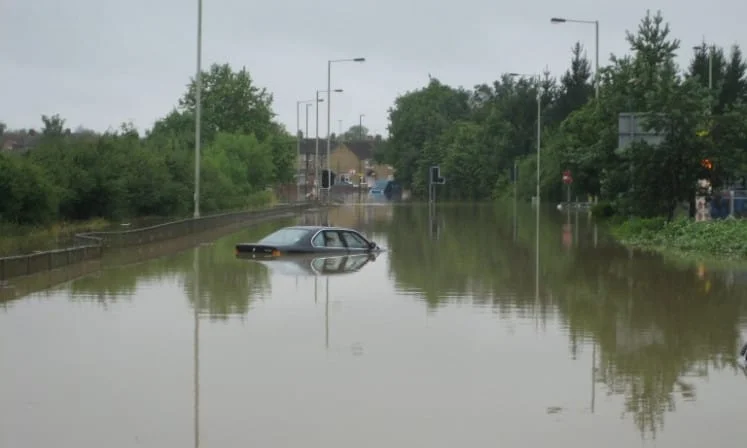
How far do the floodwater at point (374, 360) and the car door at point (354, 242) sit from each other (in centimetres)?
650

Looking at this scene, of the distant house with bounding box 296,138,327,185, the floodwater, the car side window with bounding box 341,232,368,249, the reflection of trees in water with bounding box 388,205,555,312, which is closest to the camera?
the floodwater

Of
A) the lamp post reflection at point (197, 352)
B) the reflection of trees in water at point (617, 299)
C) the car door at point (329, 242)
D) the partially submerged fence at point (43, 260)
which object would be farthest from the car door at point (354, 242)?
the partially submerged fence at point (43, 260)

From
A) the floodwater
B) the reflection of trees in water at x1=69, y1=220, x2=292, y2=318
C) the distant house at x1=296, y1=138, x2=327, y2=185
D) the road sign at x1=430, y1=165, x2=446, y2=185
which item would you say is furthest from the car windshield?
the road sign at x1=430, y1=165, x2=446, y2=185

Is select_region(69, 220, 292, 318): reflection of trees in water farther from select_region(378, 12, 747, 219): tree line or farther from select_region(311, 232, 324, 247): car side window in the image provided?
select_region(378, 12, 747, 219): tree line

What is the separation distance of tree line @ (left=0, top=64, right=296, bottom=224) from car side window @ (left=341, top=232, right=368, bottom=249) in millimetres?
11930

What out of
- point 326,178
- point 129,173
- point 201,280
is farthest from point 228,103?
point 201,280

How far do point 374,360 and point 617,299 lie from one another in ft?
27.5

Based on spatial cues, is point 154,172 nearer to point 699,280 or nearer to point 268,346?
point 699,280

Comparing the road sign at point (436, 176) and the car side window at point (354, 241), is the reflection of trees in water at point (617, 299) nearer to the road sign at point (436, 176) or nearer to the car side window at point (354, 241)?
the car side window at point (354, 241)

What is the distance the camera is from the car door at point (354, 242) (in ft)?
105

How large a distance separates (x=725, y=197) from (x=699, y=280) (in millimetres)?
21858

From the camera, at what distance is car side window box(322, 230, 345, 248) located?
31.4 metres

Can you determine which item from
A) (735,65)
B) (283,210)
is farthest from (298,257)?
(735,65)

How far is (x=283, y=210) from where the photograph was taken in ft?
231
